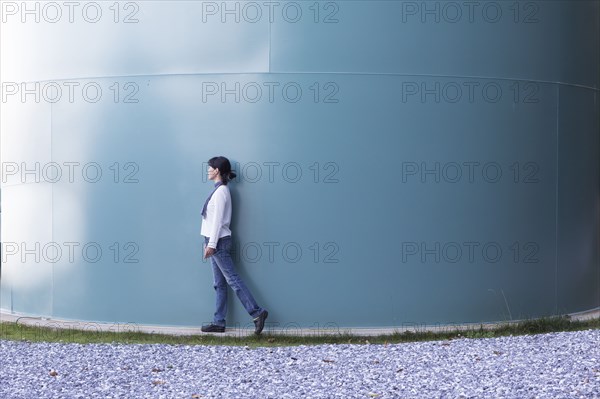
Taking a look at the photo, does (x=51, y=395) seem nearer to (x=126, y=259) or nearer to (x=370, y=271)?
(x=126, y=259)

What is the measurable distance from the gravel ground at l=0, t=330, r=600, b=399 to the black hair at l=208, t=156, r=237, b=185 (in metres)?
1.67

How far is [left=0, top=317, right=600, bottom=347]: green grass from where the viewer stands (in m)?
7.24

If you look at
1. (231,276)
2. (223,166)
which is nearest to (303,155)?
(223,166)

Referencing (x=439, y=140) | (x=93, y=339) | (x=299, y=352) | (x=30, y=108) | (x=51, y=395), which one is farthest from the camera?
(x=30, y=108)

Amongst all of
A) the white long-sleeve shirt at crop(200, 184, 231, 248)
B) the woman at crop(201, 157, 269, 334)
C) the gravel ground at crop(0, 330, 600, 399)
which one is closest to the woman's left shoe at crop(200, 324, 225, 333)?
the woman at crop(201, 157, 269, 334)

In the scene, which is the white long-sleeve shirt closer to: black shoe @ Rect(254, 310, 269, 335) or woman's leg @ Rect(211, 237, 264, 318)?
→ woman's leg @ Rect(211, 237, 264, 318)

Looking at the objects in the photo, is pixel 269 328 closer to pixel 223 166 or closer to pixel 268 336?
pixel 268 336

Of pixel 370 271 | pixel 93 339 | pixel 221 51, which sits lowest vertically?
pixel 93 339

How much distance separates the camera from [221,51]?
777 cm

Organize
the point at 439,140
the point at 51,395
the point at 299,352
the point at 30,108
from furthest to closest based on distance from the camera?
the point at 30,108, the point at 439,140, the point at 299,352, the point at 51,395

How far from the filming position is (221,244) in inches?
300

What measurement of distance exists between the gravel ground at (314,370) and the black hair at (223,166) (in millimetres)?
1667

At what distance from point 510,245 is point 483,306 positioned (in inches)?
25.8

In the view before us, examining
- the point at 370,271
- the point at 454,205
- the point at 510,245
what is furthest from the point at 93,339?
the point at 510,245
